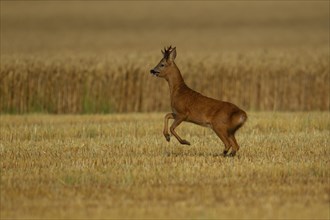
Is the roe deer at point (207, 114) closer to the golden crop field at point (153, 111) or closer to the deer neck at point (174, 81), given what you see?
the deer neck at point (174, 81)

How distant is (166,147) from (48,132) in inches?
144

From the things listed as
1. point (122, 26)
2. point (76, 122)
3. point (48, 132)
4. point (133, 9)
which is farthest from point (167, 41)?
point (48, 132)

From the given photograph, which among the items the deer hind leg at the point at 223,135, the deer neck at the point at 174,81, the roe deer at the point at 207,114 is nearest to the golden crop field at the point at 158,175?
the deer hind leg at the point at 223,135

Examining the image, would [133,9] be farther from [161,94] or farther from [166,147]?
[166,147]

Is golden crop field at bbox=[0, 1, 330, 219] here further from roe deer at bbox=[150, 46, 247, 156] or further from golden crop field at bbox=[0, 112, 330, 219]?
roe deer at bbox=[150, 46, 247, 156]

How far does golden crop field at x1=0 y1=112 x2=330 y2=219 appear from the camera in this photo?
10539 mm

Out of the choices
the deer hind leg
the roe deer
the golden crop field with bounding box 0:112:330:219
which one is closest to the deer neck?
the roe deer

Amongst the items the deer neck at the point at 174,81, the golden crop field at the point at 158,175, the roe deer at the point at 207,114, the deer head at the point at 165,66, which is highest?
the deer head at the point at 165,66

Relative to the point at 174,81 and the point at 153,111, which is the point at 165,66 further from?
the point at 153,111

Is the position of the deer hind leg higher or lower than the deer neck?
lower

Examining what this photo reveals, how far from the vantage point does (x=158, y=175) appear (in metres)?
12.8

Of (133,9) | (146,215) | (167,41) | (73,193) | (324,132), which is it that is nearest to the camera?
(146,215)

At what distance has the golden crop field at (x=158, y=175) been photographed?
10.5 metres

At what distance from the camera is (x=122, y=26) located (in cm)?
5569
